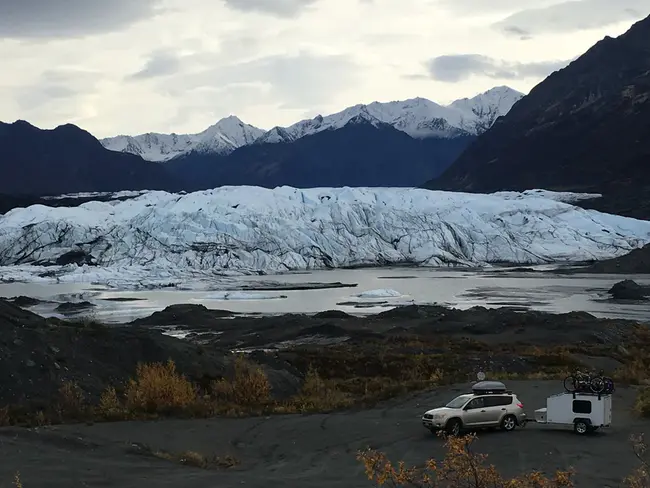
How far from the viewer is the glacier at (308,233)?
10938 cm

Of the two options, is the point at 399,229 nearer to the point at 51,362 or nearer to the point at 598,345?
the point at 598,345

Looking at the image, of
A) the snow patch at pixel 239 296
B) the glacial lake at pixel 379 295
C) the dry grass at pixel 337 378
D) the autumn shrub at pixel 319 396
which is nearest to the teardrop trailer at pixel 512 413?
the dry grass at pixel 337 378

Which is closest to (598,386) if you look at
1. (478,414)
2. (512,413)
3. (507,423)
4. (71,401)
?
(512,413)

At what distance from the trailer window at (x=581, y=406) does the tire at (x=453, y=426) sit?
7.49 feet

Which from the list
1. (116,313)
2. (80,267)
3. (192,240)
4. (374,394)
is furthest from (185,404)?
(192,240)

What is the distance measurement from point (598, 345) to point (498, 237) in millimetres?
75737

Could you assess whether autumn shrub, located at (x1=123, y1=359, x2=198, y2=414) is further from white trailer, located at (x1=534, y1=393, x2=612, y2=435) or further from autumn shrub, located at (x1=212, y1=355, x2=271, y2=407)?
white trailer, located at (x1=534, y1=393, x2=612, y2=435)

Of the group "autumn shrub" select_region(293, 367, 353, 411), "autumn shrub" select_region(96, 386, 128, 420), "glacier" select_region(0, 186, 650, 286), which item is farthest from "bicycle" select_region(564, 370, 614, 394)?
"glacier" select_region(0, 186, 650, 286)

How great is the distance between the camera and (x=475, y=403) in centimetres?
1598

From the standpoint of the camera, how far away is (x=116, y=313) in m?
61.7

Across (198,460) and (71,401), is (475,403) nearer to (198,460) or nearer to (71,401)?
(198,460)

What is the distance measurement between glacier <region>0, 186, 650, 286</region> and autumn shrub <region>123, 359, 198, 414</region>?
267 ft

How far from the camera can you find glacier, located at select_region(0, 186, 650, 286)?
109375mm

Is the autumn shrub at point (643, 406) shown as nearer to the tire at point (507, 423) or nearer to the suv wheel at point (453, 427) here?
the tire at point (507, 423)
